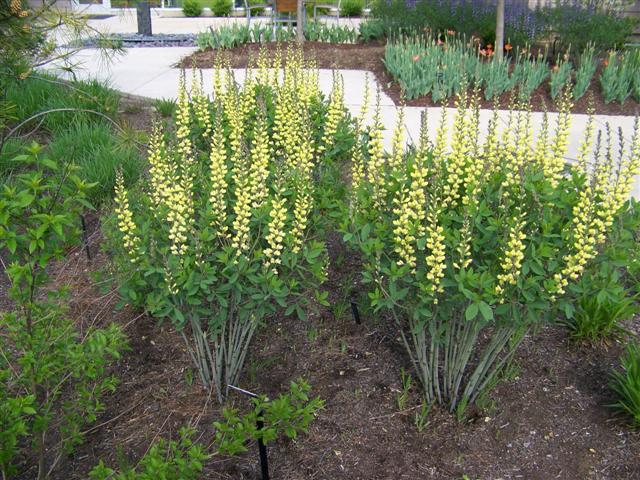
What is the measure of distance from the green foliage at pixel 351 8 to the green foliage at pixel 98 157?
15.7m

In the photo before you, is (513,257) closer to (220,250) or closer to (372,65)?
(220,250)

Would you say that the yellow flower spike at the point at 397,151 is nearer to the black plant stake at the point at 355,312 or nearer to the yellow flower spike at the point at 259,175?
the yellow flower spike at the point at 259,175

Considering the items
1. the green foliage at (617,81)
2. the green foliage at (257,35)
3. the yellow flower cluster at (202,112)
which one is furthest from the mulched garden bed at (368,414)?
the green foliage at (257,35)

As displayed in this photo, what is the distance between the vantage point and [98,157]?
4.99 m

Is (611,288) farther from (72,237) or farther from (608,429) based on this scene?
(72,237)

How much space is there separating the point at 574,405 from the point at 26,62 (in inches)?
130

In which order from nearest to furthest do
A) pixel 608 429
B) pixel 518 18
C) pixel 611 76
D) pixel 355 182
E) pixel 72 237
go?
pixel 72 237 < pixel 608 429 < pixel 355 182 < pixel 611 76 < pixel 518 18

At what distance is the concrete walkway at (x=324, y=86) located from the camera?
6.82m

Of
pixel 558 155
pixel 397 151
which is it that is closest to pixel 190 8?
pixel 397 151

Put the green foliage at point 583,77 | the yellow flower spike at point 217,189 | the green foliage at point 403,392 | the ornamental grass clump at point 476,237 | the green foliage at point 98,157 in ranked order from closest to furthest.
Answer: the ornamental grass clump at point 476,237 < the yellow flower spike at point 217,189 < the green foliage at point 403,392 < the green foliage at point 98,157 < the green foliage at point 583,77

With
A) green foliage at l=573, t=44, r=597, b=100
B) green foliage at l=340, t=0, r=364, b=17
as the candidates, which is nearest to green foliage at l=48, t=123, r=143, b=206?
green foliage at l=573, t=44, r=597, b=100

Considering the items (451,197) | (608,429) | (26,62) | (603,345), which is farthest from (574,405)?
(26,62)

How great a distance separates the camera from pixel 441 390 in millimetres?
3223

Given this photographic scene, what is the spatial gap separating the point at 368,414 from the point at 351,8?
1859 cm
